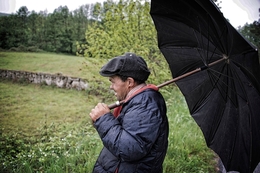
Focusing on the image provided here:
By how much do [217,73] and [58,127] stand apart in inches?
224

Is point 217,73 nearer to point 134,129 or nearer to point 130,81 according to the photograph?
point 130,81

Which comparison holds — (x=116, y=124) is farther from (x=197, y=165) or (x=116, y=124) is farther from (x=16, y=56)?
(x=16, y=56)

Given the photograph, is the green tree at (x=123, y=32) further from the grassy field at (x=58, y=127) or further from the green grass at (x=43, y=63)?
the green grass at (x=43, y=63)

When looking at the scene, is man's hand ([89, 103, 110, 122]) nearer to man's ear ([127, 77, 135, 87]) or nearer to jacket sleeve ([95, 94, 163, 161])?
jacket sleeve ([95, 94, 163, 161])

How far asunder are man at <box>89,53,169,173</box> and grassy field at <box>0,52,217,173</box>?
1.84 meters

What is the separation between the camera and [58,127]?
21.6 ft

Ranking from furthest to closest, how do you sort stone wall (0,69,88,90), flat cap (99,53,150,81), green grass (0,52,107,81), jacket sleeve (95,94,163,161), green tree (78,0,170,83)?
stone wall (0,69,88,90) < green grass (0,52,107,81) < green tree (78,0,170,83) < flat cap (99,53,150,81) < jacket sleeve (95,94,163,161)

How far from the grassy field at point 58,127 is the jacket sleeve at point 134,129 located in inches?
76.9

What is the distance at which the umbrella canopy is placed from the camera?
4.42 feet

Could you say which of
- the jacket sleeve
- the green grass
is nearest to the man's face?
the jacket sleeve

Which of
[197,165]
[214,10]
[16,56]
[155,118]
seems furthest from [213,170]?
[16,56]

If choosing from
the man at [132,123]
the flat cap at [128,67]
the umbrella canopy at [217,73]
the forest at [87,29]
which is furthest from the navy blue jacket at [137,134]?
the forest at [87,29]

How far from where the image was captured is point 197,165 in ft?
11.1

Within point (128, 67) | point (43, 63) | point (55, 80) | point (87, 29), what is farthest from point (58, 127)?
point (43, 63)
